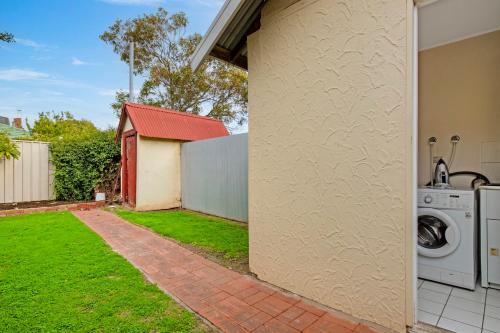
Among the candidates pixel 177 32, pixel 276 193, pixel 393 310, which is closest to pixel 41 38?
pixel 177 32

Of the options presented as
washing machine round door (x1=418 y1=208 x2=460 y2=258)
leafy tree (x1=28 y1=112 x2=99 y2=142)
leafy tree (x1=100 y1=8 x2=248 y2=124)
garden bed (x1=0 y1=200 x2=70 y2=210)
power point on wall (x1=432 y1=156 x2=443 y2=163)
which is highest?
leafy tree (x1=100 y1=8 x2=248 y2=124)

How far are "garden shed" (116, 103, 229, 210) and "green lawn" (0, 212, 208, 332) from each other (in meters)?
3.68

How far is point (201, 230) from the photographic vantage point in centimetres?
566

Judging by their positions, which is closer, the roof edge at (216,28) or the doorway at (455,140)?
the doorway at (455,140)

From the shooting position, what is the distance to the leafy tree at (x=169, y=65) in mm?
16219

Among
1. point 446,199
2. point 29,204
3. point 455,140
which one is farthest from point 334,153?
point 29,204

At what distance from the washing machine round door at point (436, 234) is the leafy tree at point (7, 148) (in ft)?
36.3

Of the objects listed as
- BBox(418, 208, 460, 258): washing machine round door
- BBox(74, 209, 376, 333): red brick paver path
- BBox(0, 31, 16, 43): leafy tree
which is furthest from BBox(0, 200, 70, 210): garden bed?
BBox(418, 208, 460, 258): washing machine round door

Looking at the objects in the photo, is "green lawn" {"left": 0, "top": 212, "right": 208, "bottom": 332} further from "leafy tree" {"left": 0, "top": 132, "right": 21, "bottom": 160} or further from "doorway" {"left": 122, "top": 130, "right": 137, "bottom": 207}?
"leafy tree" {"left": 0, "top": 132, "right": 21, "bottom": 160}

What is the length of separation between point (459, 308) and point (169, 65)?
17.8 m

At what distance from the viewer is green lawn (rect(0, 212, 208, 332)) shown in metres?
2.27

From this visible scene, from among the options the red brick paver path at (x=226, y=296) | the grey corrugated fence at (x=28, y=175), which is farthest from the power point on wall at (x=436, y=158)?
the grey corrugated fence at (x=28, y=175)

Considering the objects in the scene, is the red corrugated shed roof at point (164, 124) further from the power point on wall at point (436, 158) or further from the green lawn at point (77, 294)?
the power point on wall at point (436, 158)

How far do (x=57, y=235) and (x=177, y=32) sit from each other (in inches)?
600
